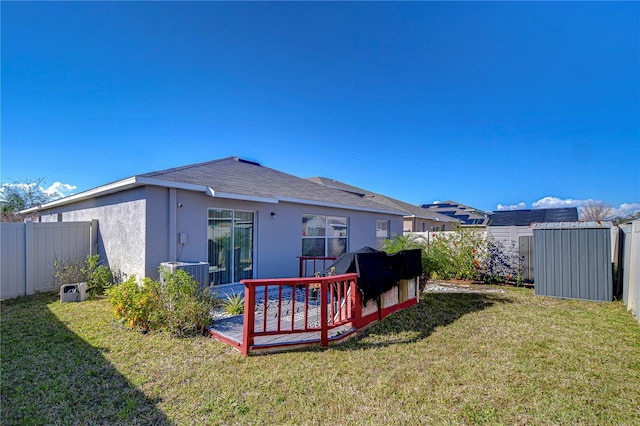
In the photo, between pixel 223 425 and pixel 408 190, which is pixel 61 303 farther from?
pixel 408 190

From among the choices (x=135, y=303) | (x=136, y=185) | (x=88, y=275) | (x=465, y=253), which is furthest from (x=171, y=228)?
(x=465, y=253)

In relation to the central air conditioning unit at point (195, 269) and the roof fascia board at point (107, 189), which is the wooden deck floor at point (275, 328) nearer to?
the central air conditioning unit at point (195, 269)

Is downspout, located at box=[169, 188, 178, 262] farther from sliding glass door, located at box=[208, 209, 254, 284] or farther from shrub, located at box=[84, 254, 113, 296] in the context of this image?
shrub, located at box=[84, 254, 113, 296]

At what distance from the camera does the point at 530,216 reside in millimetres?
11797

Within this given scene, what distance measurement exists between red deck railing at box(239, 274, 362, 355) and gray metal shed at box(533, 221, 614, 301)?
6.30 m

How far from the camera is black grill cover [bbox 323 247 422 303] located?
5156 mm

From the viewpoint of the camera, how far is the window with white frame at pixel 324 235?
10.3m

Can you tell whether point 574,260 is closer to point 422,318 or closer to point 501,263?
point 501,263

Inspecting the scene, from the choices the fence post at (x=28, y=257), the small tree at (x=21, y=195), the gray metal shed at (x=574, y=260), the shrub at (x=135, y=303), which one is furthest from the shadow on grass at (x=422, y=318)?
the small tree at (x=21, y=195)

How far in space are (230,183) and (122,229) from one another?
2951 millimetres

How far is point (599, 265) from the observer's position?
293 inches

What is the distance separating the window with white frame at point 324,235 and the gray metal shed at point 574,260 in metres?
6.22

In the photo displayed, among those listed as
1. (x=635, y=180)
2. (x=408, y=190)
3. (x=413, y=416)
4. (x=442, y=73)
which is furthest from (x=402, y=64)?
(x=408, y=190)

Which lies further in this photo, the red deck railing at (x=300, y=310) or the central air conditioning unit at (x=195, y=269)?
the central air conditioning unit at (x=195, y=269)
